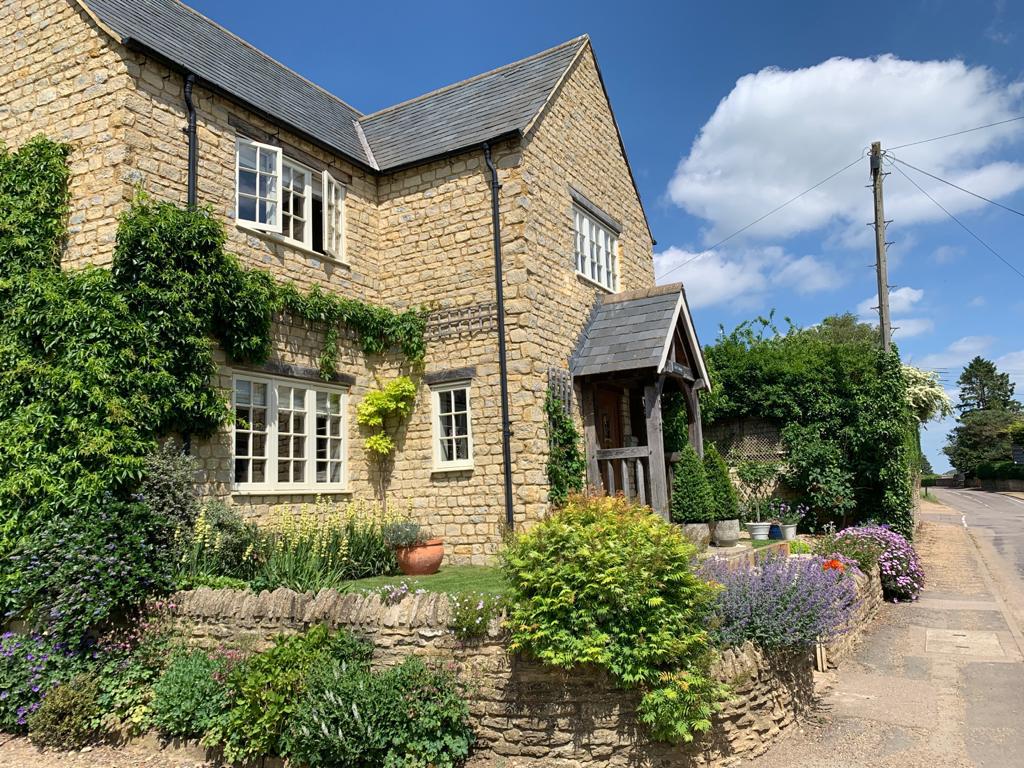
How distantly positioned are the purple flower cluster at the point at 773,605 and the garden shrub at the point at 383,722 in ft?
8.47

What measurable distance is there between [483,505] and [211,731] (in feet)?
18.8

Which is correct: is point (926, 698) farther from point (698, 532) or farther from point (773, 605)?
point (698, 532)

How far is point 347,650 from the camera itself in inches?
261

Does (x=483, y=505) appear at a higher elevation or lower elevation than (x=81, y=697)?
higher

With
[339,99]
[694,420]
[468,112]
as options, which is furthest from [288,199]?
[694,420]

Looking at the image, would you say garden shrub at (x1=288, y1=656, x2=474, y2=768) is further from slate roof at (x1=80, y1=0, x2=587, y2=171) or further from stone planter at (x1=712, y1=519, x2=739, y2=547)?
slate roof at (x1=80, y1=0, x2=587, y2=171)

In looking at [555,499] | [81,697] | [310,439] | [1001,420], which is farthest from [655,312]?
[1001,420]

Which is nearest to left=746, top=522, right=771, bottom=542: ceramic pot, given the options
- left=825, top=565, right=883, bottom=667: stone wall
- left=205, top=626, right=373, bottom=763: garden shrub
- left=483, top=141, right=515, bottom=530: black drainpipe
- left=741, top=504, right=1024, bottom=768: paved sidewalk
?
left=825, top=565, right=883, bottom=667: stone wall

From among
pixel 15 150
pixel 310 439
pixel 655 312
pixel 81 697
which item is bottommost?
pixel 81 697

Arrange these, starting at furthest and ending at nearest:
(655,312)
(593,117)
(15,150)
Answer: (593,117), (655,312), (15,150)

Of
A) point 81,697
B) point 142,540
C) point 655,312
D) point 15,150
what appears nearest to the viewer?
point 81,697

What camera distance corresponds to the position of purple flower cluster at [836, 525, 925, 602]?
12695 mm

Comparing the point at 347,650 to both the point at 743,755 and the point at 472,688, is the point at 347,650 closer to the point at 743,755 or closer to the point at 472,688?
the point at 472,688

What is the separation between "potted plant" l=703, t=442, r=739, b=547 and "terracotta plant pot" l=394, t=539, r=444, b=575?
196 inches
